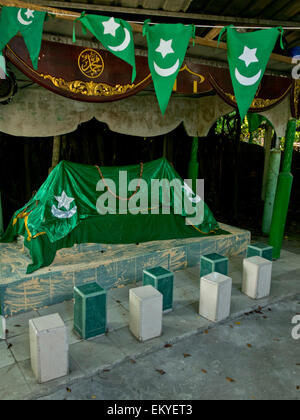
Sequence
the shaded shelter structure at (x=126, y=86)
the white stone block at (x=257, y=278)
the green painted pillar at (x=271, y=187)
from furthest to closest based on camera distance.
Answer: the green painted pillar at (x=271, y=187) → the white stone block at (x=257, y=278) → the shaded shelter structure at (x=126, y=86)

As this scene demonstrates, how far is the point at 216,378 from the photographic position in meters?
3.22

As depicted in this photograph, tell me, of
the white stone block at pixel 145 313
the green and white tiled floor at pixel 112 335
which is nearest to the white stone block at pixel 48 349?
the green and white tiled floor at pixel 112 335

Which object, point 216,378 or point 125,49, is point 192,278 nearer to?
point 216,378

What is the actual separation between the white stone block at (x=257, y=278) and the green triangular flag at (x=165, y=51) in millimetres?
2565

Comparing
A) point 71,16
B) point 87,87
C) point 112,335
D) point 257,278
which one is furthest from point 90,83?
point 257,278

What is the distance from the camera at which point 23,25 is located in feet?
10.5

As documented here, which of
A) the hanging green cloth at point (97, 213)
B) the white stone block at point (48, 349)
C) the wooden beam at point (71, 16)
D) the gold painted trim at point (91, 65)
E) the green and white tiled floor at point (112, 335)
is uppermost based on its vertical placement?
the wooden beam at point (71, 16)

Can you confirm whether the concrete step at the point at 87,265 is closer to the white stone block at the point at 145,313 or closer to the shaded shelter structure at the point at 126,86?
the shaded shelter structure at the point at 126,86

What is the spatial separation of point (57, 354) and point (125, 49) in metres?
3.07

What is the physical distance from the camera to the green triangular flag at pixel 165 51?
3.58 metres

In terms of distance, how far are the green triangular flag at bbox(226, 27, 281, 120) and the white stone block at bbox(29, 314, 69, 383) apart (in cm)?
291

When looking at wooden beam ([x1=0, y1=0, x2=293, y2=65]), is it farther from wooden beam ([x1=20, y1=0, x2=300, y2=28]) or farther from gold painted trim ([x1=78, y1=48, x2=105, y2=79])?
gold painted trim ([x1=78, y1=48, x2=105, y2=79])

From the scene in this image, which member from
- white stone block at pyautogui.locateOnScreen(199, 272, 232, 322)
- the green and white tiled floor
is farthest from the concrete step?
white stone block at pyautogui.locateOnScreen(199, 272, 232, 322)

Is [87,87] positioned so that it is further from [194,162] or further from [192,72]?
[194,162]
